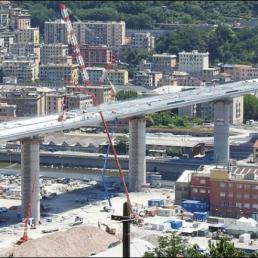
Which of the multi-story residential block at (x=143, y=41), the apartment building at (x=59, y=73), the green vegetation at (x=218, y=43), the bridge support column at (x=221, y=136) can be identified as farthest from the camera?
the multi-story residential block at (x=143, y=41)

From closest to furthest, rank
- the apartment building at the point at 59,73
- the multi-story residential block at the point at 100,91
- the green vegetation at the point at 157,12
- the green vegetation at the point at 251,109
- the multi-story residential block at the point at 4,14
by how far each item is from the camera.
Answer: the green vegetation at the point at 251,109
the multi-story residential block at the point at 100,91
the apartment building at the point at 59,73
the multi-story residential block at the point at 4,14
the green vegetation at the point at 157,12

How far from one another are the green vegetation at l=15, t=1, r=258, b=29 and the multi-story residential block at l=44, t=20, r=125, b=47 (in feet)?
11.7

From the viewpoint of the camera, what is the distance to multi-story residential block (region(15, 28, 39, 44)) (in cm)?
5525

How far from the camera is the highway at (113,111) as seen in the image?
25.8 m

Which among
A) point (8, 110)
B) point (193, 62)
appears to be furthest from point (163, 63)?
point (8, 110)

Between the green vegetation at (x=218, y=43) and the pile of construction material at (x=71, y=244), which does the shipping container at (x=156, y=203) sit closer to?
the pile of construction material at (x=71, y=244)

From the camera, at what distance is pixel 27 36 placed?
5547 centimetres

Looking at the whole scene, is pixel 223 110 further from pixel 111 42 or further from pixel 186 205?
pixel 111 42

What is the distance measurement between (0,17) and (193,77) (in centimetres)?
1359

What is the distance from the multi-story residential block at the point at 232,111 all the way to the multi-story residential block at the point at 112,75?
6.63 metres

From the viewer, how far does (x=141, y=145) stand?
2948cm

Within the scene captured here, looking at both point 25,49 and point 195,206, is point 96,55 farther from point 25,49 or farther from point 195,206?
point 195,206

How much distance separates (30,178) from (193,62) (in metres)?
25.8

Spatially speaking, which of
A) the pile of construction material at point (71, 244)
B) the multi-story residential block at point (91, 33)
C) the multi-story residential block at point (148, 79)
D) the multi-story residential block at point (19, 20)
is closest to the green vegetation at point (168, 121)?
the multi-story residential block at point (148, 79)
